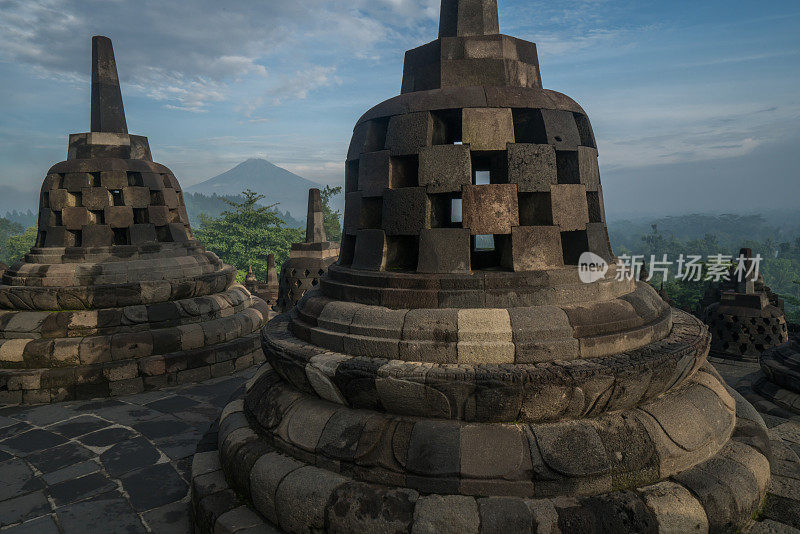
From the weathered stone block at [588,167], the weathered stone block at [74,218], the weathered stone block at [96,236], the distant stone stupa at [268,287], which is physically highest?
the weathered stone block at [588,167]

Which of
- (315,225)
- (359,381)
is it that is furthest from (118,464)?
(315,225)

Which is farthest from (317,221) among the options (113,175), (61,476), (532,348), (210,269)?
(532,348)

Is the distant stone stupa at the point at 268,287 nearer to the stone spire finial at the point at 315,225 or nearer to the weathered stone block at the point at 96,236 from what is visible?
the stone spire finial at the point at 315,225

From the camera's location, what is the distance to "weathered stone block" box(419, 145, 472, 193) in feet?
11.5

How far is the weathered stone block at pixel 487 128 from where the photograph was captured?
11.7 feet

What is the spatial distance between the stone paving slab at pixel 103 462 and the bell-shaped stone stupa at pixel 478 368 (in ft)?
2.28

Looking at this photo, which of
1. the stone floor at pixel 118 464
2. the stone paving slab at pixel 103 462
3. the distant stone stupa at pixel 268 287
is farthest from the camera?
the distant stone stupa at pixel 268 287

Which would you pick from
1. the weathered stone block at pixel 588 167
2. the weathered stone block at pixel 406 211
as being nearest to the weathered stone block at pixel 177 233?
the weathered stone block at pixel 406 211

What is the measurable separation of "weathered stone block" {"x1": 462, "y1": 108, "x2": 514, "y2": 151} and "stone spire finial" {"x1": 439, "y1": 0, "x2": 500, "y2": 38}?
0.96 m

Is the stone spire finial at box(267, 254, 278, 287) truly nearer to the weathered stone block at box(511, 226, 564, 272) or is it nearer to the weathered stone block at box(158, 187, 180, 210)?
the weathered stone block at box(158, 187, 180, 210)

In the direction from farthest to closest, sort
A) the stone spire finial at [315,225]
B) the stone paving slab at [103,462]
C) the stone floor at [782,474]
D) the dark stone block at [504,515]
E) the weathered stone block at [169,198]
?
the stone spire finial at [315,225], the weathered stone block at [169,198], the stone paving slab at [103,462], the stone floor at [782,474], the dark stone block at [504,515]

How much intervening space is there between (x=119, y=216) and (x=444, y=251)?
243 inches

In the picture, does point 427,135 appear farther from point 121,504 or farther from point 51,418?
point 51,418

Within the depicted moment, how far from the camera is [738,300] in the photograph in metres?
8.95
